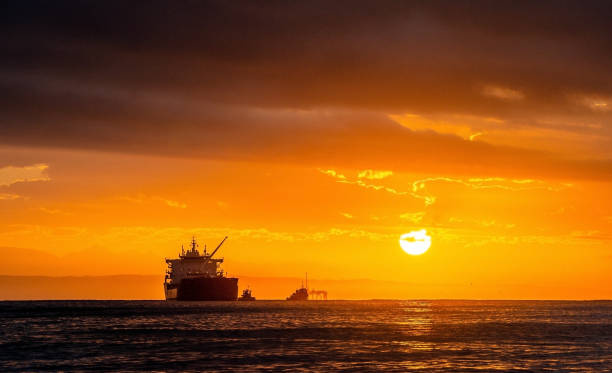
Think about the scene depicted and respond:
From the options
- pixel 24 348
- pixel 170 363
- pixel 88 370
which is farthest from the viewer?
pixel 24 348

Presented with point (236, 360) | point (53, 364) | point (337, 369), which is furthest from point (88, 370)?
point (337, 369)

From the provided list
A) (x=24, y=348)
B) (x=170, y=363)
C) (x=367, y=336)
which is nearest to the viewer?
(x=170, y=363)

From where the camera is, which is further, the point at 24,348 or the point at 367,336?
the point at 367,336

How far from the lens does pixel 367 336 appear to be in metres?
105

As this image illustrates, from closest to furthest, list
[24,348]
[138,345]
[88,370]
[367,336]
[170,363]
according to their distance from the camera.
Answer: [88,370] < [170,363] < [24,348] < [138,345] < [367,336]

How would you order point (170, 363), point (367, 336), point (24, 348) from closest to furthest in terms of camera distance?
point (170, 363)
point (24, 348)
point (367, 336)

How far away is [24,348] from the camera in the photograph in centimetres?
7919

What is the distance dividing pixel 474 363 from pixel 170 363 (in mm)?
26800

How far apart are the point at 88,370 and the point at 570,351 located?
164ft

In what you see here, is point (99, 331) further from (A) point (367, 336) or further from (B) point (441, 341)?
(B) point (441, 341)

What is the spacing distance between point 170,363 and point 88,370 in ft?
25.4

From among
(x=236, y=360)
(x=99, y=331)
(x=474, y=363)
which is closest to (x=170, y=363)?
(x=236, y=360)

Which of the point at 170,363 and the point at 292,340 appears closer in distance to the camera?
the point at 170,363

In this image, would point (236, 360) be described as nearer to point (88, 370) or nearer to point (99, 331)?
point (88, 370)
